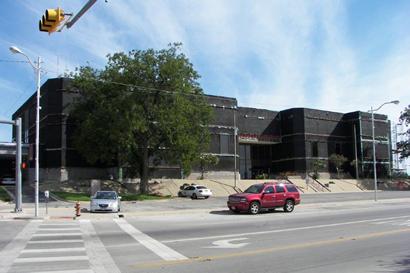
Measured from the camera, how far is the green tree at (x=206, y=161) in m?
57.9

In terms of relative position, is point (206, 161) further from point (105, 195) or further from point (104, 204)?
point (104, 204)

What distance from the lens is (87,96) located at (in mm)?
51406

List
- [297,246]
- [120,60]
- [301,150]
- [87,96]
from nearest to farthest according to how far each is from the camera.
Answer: [297,246], [120,60], [87,96], [301,150]

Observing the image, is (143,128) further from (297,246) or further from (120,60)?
(297,246)

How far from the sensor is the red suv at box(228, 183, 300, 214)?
2798 centimetres

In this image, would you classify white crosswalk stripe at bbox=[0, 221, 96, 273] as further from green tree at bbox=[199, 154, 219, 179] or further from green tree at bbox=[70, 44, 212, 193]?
green tree at bbox=[199, 154, 219, 179]

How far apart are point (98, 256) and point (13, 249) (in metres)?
2.93

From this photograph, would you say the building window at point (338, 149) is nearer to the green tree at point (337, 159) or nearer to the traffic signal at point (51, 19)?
the green tree at point (337, 159)

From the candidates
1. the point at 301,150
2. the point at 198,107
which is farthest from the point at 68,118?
the point at 301,150

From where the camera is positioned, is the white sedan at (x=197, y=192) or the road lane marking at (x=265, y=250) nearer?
the road lane marking at (x=265, y=250)

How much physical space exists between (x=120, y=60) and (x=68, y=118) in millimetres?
12314

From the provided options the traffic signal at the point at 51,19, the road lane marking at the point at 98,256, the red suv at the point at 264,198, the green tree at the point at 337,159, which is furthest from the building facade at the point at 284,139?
the traffic signal at the point at 51,19

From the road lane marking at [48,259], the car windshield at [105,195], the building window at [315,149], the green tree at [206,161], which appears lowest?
the road lane marking at [48,259]

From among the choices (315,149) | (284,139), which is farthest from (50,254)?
(284,139)
